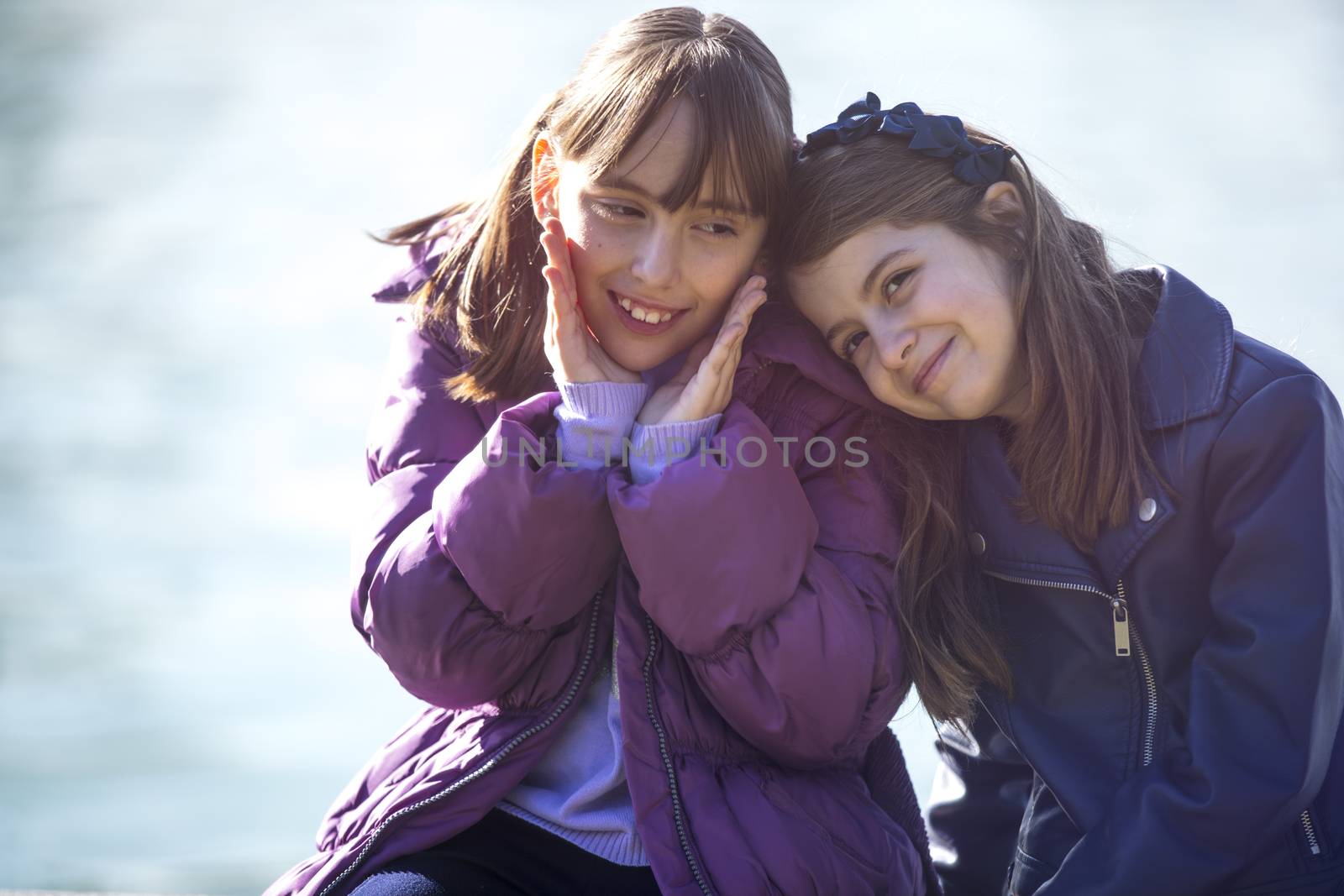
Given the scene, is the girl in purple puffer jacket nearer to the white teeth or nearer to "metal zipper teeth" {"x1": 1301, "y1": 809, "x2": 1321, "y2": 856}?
the white teeth

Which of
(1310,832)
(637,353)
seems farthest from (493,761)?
(1310,832)

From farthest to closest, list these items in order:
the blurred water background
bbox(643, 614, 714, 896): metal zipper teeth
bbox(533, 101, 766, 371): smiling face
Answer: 1. the blurred water background
2. bbox(533, 101, 766, 371): smiling face
3. bbox(643, 614, 714, 896): metal zipper teeth

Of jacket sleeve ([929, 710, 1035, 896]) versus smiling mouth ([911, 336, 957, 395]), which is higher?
smiling mouth ([911, 336, 957, 395])

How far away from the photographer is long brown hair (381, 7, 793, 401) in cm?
192

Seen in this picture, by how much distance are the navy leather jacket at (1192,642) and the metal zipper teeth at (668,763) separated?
0.48 m

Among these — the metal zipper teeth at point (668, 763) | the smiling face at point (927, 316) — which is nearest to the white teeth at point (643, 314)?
the smiling face at point (927, 316)

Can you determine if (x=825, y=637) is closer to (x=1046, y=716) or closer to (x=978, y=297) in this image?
(x=1046, y=716)

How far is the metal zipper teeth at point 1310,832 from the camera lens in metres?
1.77

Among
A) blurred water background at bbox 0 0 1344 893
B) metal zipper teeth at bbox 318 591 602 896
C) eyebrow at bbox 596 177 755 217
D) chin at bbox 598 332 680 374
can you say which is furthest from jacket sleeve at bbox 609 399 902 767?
blurred water background at bbox 0 0 1344 893

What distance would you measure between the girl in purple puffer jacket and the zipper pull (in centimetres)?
30

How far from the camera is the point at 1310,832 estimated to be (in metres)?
1.77

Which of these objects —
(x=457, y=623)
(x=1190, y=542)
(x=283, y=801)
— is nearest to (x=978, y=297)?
(x=1190, y=542)

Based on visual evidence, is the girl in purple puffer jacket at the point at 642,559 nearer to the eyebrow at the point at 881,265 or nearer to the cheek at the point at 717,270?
the cheek at the point at 717,270

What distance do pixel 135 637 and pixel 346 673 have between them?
0.78 metres
